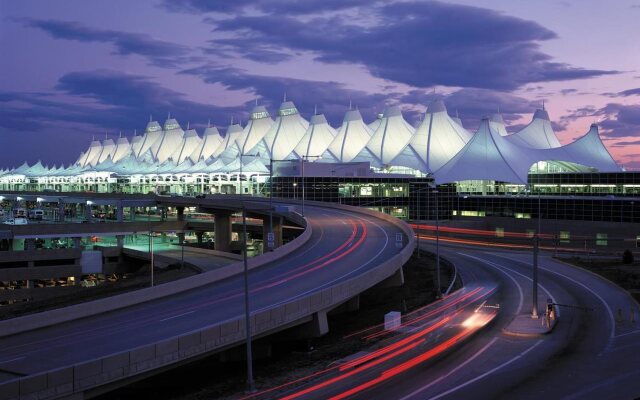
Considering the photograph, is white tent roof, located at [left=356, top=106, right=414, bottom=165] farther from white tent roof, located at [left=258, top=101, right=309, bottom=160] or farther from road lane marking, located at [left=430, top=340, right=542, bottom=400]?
road lane marking, located at [left=430, top=340, right=542, bottom=400]

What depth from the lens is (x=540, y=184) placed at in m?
88.8

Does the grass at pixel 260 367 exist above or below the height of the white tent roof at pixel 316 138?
below

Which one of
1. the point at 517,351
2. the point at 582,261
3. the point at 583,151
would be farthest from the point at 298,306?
the point at 583,151

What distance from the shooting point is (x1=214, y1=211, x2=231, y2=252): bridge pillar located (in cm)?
7816

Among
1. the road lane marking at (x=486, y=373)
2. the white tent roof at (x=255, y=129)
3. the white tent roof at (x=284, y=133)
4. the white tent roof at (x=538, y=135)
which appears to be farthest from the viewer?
the white tent roof at (x=255, y=129)

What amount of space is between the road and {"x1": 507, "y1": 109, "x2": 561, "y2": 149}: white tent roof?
7850 centimetres

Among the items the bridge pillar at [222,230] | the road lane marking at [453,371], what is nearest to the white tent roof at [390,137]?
the bridge pillar at [222,230]

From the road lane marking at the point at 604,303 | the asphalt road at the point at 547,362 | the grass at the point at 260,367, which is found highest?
the asphalt road at the point at 547,362

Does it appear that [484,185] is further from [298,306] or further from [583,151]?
[298,306]

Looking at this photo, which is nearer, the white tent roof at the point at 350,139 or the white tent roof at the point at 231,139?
the white tent roof at the point at 350,139

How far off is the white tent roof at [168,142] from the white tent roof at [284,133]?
53.7m

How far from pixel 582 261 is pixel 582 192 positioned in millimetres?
33862

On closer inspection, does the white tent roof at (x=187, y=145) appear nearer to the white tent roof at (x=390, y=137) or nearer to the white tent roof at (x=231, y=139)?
the white tent roof at (x=231, y=139)

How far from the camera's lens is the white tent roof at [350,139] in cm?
12262
